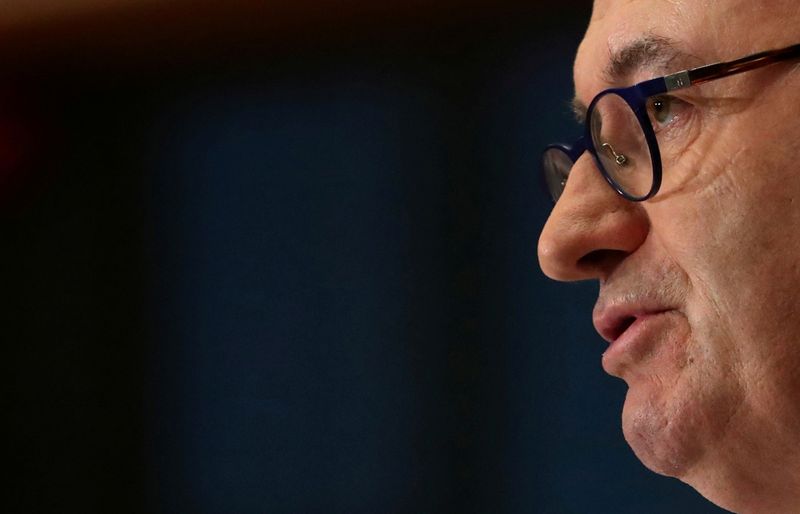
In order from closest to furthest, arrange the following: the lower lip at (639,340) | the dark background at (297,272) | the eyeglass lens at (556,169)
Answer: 1. the lower lip at (639,340)
2. the eyeglass lens at (556,169)
3. the dark background at (297,272)

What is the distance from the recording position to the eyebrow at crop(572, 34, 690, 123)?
81 centimetres

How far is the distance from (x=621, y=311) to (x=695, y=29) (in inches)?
10.1

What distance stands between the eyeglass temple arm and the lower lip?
200 mm

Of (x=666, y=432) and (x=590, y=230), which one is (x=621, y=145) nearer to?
(x=590, y=230)

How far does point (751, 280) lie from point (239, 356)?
72.8 inches

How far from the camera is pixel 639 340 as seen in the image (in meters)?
0.88

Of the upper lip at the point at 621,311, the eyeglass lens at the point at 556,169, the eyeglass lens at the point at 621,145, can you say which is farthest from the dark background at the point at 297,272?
the eyeglass lens at the point at 621,145

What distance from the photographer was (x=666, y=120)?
2.74 ft

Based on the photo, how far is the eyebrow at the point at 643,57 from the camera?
32.0 inches

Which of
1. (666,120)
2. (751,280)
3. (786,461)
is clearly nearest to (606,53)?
(666,120)

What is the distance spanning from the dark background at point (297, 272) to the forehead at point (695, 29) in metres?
1.21

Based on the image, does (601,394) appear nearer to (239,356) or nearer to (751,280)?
(239,356)

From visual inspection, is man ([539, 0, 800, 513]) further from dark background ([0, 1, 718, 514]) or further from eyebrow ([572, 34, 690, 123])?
dark background ([0, 1, 718, 514])

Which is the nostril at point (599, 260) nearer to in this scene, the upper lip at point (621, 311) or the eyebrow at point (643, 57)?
the upper lip at point (621, 311)
